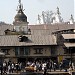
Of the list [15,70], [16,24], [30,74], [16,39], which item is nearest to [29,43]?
[16,39]

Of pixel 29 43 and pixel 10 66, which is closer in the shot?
pixel 10 66

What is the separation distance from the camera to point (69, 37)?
138ft

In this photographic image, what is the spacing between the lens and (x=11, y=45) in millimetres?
43812

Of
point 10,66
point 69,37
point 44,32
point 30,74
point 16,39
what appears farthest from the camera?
point 44,32

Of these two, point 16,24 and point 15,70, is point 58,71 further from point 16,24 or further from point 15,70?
point 16,24

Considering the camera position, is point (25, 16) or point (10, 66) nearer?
point (10, 66)

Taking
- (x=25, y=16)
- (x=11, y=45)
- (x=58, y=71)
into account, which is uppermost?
(x=25, y=16)

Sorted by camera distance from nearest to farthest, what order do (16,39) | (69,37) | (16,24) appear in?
(69,37) → (16,39) → (16,24)

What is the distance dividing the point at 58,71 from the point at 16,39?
41.1 feet

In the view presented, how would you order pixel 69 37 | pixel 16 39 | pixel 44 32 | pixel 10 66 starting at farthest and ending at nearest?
pixel 44 32 → pixel 16 39 → pixel 69 37 → pixel 10 66

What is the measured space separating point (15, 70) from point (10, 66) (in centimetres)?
73

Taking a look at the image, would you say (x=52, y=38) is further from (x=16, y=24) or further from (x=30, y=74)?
(x=16, y=24)

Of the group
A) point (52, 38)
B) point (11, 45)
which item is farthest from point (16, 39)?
point (52, 38)

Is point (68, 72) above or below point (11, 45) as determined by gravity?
below
